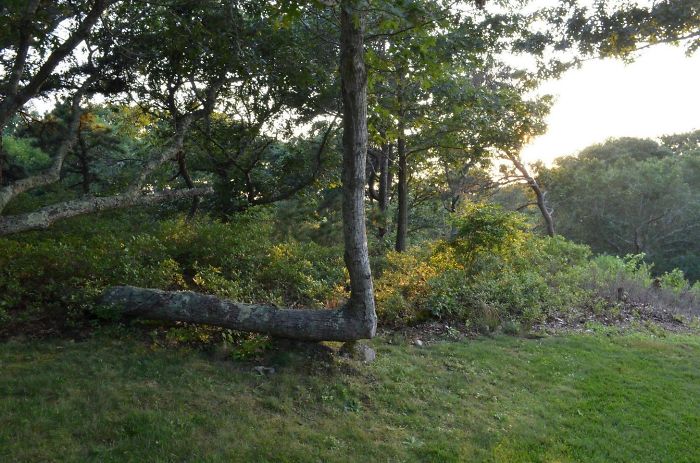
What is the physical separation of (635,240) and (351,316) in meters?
26.0

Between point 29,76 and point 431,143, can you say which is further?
point 431,143

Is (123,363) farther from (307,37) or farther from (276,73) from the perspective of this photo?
(307,37)

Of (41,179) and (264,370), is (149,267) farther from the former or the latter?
(264,370)

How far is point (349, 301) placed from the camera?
217 inches

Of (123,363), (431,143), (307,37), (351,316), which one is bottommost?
(123,363)

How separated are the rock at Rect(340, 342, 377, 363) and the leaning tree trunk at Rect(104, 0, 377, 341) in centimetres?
45

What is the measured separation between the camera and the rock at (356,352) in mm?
5844

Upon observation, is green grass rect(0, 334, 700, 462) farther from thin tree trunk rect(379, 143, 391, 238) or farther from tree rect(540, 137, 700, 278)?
tree rect(540, 137, 700, 278)

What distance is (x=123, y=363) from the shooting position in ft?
16.1

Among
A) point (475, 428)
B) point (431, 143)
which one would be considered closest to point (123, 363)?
point (475, 428)

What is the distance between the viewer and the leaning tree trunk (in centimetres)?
506

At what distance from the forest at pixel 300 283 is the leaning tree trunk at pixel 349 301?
2cm

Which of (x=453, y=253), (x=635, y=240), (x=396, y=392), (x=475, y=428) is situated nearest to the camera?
(x=475, y=428)

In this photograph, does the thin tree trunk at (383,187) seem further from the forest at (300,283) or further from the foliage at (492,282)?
the foliage at (492,282)
